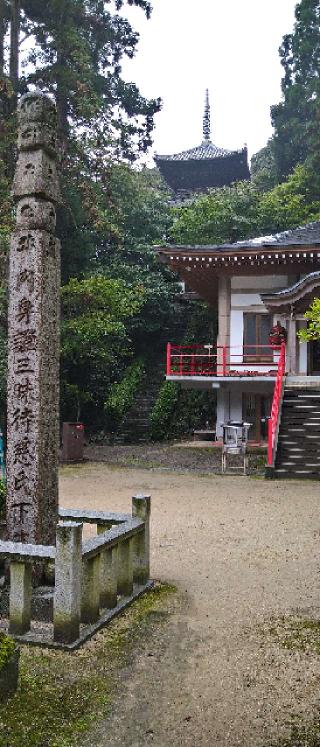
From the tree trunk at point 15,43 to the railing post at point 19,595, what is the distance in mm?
20864

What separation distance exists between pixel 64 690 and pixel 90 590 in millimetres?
947

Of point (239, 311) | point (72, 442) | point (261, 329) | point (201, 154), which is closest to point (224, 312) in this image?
point (239, 311)

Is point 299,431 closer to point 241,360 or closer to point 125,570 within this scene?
point 241,360

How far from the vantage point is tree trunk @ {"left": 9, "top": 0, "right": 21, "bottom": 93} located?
20.4 m

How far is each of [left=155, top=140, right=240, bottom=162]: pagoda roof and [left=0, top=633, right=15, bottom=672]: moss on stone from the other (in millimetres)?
42406

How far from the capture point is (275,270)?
19391 mm

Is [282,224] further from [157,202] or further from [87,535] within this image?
[87,535]

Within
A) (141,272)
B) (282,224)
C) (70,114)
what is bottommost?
(141,272)

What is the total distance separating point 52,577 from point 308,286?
1360cm

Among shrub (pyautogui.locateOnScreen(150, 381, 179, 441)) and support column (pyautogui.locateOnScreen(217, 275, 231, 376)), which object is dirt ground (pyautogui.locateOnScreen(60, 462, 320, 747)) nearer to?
support column (pyautogui.locateOnScreen(217, 275, 231, 376))

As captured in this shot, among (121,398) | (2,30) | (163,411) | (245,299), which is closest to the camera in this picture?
(245,299)

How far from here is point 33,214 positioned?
16.4 feet

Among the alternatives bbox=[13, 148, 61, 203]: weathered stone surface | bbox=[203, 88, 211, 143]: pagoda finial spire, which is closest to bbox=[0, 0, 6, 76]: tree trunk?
bbox=[13, 148, 61, 203]: weathered stone surface

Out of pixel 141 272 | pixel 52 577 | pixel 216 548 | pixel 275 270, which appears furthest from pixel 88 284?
Answer: pixel 52 577
